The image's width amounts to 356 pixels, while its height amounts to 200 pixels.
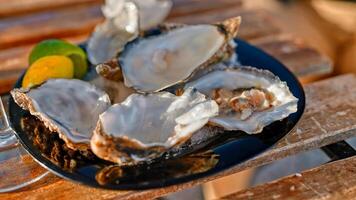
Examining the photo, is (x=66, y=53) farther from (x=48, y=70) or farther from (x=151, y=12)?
(x=151, y=12)

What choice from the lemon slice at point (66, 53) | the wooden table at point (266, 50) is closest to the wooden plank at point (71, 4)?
the wooden table at point (266, 50)

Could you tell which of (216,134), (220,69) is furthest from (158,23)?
(216,134)

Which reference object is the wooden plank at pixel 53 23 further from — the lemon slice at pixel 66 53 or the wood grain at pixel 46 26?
the lemon slice at pixel 66 53

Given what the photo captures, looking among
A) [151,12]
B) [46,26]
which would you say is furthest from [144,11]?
[46,26]

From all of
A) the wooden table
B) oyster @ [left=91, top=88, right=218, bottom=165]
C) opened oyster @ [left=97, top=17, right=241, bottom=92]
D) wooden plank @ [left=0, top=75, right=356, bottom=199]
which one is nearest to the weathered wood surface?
the wooden table

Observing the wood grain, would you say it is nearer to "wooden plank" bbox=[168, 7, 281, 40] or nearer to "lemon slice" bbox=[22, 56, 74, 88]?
"wooden plank" bbox=[168, 7, 281, 40]

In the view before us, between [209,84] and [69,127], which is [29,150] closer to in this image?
[69,127]
